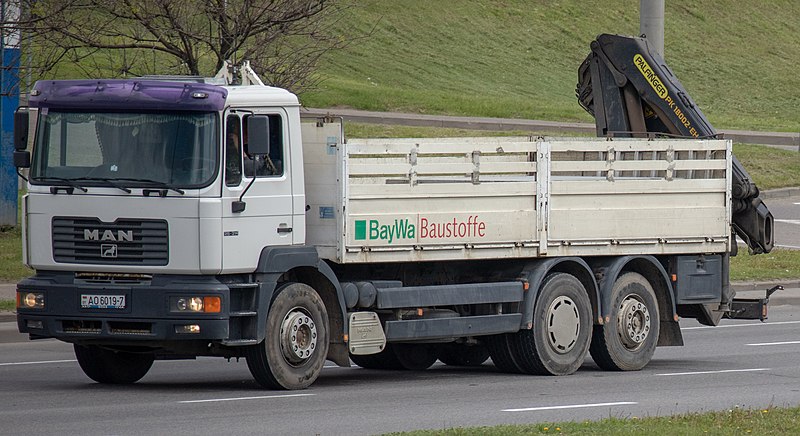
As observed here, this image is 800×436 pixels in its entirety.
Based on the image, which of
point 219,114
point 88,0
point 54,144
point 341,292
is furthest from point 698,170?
point 88,0

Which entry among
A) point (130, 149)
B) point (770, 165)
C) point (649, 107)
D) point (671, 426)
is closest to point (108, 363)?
point (130, 149)

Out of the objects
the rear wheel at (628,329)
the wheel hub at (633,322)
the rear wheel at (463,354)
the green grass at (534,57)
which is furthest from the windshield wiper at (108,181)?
the green grass at (534,57)

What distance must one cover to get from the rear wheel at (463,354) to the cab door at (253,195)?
11.5 feet

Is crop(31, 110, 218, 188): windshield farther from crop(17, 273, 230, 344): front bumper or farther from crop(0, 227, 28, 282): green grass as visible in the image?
crop(0, 227, 28, 282): green grass

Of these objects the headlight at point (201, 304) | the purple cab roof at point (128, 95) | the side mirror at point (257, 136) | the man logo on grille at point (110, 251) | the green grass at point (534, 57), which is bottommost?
the headlight at point (201, 304)

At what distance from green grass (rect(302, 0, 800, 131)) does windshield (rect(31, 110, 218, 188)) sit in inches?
1112

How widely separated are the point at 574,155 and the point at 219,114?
4149 millimetres

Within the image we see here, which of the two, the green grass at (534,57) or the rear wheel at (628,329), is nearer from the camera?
the rear wheel at (628,329)

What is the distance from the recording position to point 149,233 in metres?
12.3

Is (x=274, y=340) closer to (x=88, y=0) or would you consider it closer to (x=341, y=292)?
(x=341, y=292)

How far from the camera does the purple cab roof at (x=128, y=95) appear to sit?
12.2 m

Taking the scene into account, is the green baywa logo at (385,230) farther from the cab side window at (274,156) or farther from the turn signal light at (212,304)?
the turn signal light at (212,304)

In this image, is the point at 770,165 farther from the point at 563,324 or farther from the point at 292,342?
the point at 292,342

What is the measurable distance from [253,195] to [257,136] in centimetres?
52
